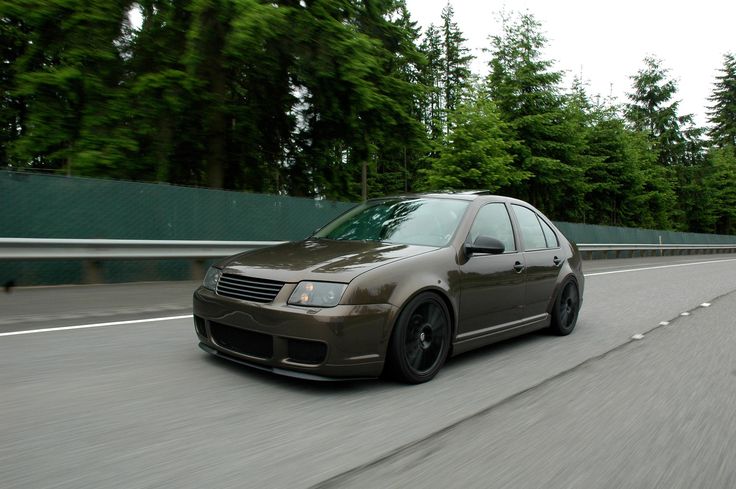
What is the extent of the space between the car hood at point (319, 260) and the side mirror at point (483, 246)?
369 mm

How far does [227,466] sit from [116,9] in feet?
39.4

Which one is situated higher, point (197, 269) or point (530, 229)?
point (530, 229)

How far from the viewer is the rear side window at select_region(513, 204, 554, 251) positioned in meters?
6.09

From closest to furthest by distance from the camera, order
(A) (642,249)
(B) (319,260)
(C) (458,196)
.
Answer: (B) (319,260) → (C) (458,196) → (A) (642,249)

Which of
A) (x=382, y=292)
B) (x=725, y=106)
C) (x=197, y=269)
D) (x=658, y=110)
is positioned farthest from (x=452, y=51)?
(x=382, y=292)

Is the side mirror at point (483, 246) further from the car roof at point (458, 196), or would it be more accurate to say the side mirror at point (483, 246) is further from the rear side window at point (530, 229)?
the rear side window at point (530, 229)

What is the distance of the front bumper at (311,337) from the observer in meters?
3.90

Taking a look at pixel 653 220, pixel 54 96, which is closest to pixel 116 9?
pixel 54 96

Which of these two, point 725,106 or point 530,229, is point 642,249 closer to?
point 530,229

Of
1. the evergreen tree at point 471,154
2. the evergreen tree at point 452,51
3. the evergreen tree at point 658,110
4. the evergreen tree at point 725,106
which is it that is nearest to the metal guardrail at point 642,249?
the evergreen tree at point 471,154

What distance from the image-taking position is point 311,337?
3.88 meters

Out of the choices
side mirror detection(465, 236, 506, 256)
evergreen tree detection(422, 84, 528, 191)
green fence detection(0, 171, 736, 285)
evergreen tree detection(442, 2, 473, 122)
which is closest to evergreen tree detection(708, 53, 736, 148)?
evergreen tree detection(442, 2, 473, 122)

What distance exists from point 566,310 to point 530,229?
44.0 inches

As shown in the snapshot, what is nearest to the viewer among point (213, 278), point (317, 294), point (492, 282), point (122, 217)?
point (317, 294)
